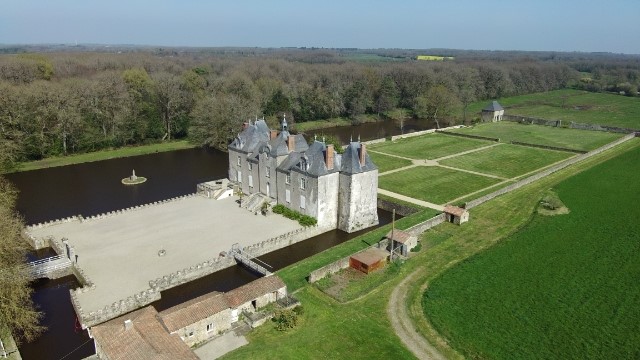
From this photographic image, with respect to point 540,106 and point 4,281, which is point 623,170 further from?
point 540,106

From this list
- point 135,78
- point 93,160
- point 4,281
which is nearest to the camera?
point 4,281

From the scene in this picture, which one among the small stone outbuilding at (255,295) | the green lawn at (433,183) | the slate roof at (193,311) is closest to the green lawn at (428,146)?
the green lawn at (433,183)

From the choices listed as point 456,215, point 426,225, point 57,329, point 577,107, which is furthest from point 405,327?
point 577,107

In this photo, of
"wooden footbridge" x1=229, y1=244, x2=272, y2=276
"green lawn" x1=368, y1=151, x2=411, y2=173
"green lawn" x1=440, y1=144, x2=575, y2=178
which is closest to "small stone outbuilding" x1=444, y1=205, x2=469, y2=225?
"wooden footbridge" x1=229, y1=244, x2=272, y2=276

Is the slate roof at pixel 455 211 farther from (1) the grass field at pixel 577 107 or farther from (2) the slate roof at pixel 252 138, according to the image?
(1) the grass field at pixel 577 107

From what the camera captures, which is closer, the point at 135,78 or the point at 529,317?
the point at 529,317

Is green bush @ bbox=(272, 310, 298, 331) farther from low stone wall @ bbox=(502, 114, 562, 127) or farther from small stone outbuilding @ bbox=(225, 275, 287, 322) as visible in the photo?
low stone wall @ bbox=(502, 114, 562, 127)

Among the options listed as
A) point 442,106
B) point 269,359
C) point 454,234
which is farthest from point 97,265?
→ point 442,106
